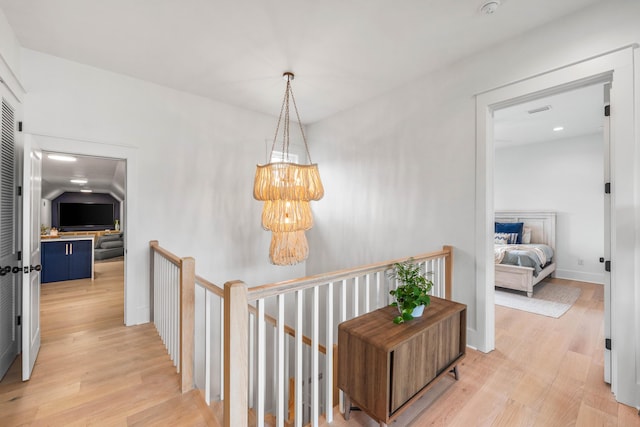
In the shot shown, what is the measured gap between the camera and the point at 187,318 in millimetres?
1938

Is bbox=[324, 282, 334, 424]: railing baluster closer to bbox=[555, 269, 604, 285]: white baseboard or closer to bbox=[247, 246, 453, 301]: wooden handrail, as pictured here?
bbox=[247, 246, 453, 301]: wooden handrail

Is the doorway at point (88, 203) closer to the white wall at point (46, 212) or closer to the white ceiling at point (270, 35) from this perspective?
the white wall at point (46, 212)

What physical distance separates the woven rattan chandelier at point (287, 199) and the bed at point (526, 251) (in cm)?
343

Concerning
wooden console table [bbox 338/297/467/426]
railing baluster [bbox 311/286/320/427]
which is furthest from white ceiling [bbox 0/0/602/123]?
wooden console table [bbox 338/297/467/426]

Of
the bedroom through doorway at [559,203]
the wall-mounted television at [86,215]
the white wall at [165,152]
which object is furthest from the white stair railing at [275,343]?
the wall-mounted television at [86,215]

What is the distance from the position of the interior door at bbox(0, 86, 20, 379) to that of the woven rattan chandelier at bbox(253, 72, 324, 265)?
194 centimetres

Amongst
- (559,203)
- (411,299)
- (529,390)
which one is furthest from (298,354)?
(559,203)

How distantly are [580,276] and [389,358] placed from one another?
5642 mm

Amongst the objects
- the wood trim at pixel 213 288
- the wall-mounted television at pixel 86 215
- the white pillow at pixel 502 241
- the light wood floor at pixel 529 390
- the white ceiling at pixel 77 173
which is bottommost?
the light wood floor at pixel 529 390

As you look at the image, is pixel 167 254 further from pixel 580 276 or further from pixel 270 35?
pixel 580 276

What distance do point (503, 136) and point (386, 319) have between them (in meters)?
4.97

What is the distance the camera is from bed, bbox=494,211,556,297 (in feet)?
13.5

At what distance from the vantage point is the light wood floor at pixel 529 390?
1669mm

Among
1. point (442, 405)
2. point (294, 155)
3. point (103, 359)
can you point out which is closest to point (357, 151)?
point (294, 155)
